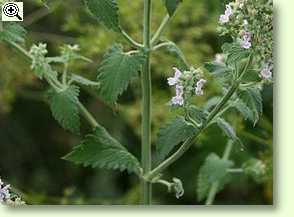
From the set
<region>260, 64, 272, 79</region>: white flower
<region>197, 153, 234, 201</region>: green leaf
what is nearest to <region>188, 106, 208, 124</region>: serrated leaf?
<region>260, 64, 272, 79</region>: white flower

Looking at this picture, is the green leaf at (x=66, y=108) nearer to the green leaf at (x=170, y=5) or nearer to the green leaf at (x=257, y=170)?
the green leaf at (x=170, y=5)

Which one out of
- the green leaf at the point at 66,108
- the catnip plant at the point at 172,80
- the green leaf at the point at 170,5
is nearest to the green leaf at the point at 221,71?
the catnip plant at the point at 172,80

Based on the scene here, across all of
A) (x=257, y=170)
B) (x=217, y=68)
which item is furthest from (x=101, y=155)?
(x=257, y=170)

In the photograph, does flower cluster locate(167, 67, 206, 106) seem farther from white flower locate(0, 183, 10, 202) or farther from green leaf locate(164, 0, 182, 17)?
white flower locate(0, 183, 10, 202)

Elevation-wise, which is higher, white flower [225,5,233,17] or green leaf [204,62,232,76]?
white flower [225,5,233,17]

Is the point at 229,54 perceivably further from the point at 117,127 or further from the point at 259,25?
the point at 117,127

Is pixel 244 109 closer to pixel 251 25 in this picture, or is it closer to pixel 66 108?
pixel 251 25
